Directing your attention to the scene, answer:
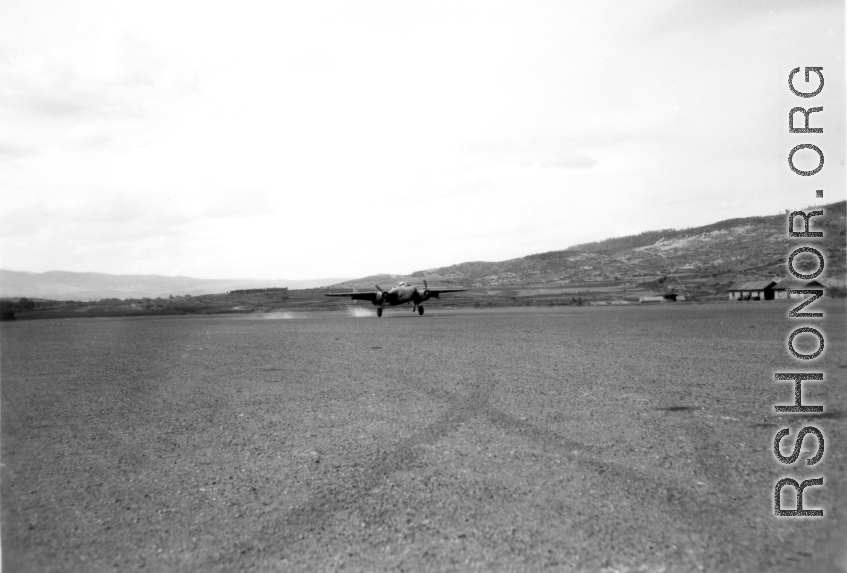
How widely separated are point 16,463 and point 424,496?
5.86 metres

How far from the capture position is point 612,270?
4889 inches

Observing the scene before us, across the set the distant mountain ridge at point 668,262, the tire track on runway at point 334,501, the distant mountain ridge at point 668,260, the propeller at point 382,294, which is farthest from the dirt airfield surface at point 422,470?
the distant mountain ridge at point 668,260

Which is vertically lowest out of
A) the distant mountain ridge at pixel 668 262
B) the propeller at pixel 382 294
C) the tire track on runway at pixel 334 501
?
the tire track on runway at pixel 334 501

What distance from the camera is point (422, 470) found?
22.3ft

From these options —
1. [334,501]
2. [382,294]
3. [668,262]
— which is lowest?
[334,501]

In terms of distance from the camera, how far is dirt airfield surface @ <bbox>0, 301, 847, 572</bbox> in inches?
188

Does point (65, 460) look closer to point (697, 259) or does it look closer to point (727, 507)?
point (727, 507)

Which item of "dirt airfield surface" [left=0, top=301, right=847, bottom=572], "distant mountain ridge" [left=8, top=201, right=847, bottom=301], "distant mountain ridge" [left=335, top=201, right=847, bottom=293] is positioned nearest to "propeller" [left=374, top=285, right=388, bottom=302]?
"dirt airfield surface" [left=0, top=301, right=847, bottom=572]

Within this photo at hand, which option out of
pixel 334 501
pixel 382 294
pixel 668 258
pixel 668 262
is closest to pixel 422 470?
pixel 334 501

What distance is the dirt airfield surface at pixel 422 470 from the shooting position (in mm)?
4773

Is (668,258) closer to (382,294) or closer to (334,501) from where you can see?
(382,294)

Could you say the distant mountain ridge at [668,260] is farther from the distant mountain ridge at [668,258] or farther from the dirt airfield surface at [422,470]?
the dirt airfield surface at [422,470]

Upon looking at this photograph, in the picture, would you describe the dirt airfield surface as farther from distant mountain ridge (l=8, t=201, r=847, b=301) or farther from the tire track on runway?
distant mountain ridge (l=8, t=201, r=847, b=301)

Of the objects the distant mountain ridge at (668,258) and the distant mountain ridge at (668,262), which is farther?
the distant mountain ridge at (668,258)
